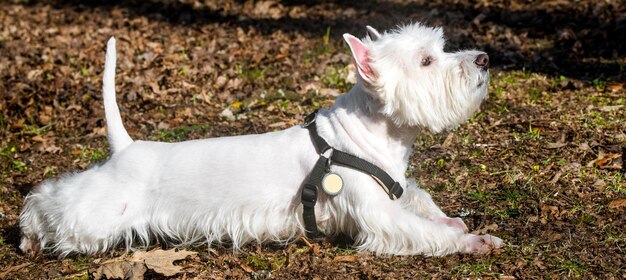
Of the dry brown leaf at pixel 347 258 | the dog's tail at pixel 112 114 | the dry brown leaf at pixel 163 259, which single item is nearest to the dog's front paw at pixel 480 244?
the dry brown leaf at pixel 347 258

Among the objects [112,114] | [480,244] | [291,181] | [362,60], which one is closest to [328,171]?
[291,181]

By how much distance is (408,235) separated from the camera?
452cm

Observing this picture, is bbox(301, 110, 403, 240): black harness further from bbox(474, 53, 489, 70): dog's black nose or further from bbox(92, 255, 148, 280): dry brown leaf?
bbox(92, 255, 148, 280): dry brown leaf

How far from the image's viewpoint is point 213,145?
16.0 ft

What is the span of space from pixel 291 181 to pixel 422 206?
0.94m

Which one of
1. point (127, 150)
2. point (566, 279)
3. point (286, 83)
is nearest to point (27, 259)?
point (127, 150)

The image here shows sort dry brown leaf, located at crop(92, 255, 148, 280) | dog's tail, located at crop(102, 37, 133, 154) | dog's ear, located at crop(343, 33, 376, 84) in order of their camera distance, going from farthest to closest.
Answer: dog's tail, located at crop(102, 37, 133, 154) → dry brown leaf, located at crop(92, 255, 148, 280) → dog's ear, located at crop(343, 33, 376, 84)

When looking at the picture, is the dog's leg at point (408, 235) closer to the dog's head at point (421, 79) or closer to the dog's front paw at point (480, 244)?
the dog's front paw at point (480, 244)

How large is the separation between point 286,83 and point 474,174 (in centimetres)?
342

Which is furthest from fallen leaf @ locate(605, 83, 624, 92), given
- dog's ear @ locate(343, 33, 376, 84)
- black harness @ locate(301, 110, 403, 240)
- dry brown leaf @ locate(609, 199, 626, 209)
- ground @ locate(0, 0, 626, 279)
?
dog's ear @ locate(343, 33, 376, 84)

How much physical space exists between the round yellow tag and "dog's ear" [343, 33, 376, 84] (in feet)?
2.05

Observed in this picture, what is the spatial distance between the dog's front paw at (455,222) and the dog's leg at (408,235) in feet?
0.51

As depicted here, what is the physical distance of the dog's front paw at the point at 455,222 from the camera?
4.66m

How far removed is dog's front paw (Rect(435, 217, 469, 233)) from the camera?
466 cm
